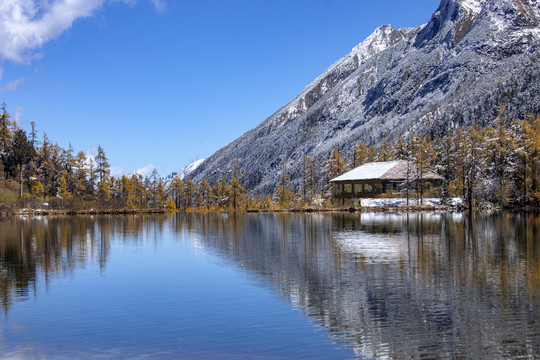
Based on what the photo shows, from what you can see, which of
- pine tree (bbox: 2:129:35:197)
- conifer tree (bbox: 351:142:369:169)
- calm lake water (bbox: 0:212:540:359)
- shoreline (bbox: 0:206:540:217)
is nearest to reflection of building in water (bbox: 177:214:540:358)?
calm lake water (bbox: 0:212:540:359)

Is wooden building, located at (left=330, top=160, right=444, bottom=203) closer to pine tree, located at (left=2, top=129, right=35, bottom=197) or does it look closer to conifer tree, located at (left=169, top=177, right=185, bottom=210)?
conifer tree, located at (left=169, top=177, right=185, bottom=210)

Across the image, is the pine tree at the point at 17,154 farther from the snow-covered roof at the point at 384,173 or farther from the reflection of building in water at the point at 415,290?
the reflection of building in water at the point at 415,290

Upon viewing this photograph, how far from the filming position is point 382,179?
7462 centimetres

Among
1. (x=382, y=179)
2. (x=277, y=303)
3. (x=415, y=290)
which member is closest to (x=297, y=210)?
(x=382, y=179)

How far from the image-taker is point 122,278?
61.4ft

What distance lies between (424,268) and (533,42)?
652 feet

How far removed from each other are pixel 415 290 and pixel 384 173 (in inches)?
2462

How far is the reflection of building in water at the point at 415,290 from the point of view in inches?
403

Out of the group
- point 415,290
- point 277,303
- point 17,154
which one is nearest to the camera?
point 277,303

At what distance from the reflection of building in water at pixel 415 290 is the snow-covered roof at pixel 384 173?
46.5 metres

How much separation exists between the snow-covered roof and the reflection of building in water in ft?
153

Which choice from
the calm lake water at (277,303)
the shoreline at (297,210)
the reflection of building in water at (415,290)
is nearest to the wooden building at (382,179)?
the shoreline at (297,210)

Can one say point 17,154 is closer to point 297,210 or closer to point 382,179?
point 297,210

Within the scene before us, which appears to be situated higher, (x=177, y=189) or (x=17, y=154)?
(x=17, y=154)
